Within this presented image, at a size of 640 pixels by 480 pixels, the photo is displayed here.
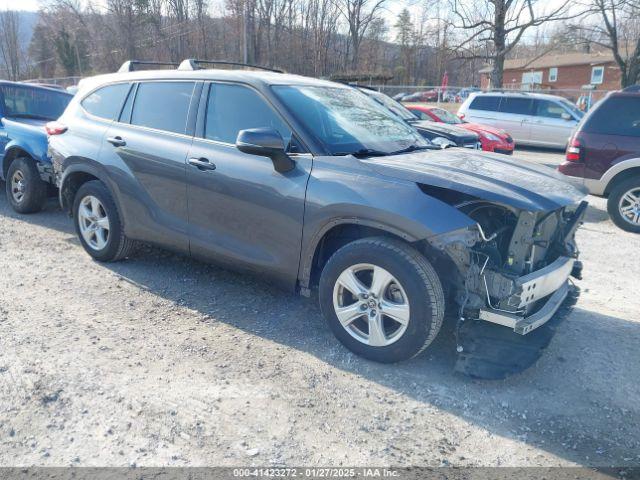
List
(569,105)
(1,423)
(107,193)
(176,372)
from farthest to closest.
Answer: (569,105) → (107,193) → (176,372) → (1,423)

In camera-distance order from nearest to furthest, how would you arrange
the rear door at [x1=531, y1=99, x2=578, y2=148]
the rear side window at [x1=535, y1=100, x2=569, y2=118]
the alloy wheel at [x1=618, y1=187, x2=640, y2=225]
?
1. the alloy wheel at [x1=618, y1=187, x2=640, y2=225]
2. the rear door at [x1=531, y1=99, x2=578, y2=148]
3. the rear side window at [x1=535, y1=100, x2=569, y2=118]

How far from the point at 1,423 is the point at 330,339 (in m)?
2.06

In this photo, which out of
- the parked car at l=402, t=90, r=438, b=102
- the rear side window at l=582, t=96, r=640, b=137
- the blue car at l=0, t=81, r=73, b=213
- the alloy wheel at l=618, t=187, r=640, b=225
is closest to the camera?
the blue car at l=0, t=81, r=73, b=213

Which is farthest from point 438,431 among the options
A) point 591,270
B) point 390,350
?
point 591,270

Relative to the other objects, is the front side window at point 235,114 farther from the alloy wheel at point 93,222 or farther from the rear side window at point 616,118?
the rear side window at point 616,118

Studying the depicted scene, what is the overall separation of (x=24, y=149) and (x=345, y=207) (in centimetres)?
534

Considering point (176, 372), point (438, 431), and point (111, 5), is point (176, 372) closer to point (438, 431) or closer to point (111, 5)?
point (438, 431)

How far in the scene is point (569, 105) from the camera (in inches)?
656

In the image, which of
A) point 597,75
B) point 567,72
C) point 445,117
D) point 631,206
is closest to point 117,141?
point 631,206

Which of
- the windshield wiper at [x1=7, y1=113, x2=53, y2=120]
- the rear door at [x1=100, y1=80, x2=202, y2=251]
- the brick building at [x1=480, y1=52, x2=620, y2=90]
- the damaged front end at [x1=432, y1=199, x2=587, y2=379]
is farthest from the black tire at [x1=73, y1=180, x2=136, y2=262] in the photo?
the brick building at [x1=480, y1=52, x2=620, y2=90]

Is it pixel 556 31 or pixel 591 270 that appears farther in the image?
pixel 556 31

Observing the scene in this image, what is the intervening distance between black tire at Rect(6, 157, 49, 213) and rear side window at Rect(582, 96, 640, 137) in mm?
7585

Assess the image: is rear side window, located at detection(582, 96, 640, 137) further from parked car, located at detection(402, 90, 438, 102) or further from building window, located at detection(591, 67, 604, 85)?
building window, located at detection(591, 67, 604, 85)

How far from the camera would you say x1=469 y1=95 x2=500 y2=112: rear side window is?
57.0ft
